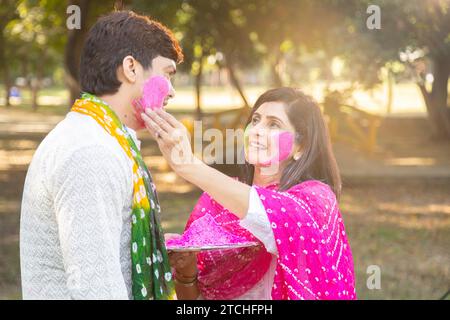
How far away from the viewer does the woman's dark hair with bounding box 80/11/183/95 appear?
2715 mm

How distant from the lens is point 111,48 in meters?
2.72

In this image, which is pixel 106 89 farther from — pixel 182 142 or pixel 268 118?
pixel 268 118

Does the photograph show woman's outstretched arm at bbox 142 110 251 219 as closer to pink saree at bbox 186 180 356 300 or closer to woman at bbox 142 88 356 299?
woman at bbox 142 88 356 299

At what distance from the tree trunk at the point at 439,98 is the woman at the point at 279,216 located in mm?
17506

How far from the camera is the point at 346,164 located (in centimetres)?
1758

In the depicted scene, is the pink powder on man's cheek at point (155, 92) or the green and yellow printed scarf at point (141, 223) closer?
the green and yellow printed scarf at point (141, 223)

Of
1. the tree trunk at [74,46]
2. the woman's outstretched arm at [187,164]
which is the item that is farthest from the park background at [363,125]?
the woman's outstretched arm at [187,164]

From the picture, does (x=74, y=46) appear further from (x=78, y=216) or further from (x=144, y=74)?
(x=78, y=216)

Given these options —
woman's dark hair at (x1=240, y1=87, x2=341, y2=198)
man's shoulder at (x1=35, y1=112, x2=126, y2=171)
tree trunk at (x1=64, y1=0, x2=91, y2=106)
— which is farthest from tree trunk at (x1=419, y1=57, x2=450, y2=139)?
man's shoulder at (x1=35, y1=112, x2=126, y2=171)

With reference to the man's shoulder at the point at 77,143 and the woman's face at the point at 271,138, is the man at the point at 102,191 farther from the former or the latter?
the woman's face at the point at 271,138

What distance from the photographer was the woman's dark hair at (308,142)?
3430 millimetres

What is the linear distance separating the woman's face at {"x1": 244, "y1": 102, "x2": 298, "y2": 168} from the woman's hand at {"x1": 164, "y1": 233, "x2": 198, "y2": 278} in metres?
0.48

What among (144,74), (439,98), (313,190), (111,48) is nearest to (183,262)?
(313,190)

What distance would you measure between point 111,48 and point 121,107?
0.70 feet
